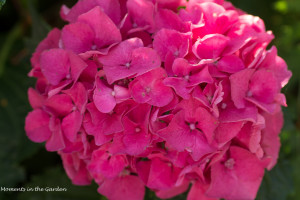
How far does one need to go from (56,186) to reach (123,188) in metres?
0.58

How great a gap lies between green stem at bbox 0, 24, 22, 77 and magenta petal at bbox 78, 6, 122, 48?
2.91ft

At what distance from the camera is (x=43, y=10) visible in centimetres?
193

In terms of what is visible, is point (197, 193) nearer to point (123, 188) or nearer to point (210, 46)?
point (123, 188)

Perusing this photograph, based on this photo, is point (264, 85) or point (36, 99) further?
point (36, 99)

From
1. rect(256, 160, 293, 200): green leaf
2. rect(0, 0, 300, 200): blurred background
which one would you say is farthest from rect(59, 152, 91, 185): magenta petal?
Result: rect(256, 160, 293, 200): green leaf

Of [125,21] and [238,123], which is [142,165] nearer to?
[238,123]

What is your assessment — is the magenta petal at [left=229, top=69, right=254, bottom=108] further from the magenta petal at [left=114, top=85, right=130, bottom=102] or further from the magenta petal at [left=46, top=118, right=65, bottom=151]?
the magenta petal at [left=46, top=118, right=65, bottom=151]

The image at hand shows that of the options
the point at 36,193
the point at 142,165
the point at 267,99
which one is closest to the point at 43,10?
the point at 36,193

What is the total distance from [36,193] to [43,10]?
94 cm

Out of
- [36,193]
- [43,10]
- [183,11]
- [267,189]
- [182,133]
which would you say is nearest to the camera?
[182,133]

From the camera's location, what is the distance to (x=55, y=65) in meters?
0.96

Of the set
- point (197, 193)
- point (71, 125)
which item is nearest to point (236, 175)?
point (197, 193)

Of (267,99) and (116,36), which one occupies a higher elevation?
(116,36)

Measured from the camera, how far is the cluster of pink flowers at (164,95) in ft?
2.85
